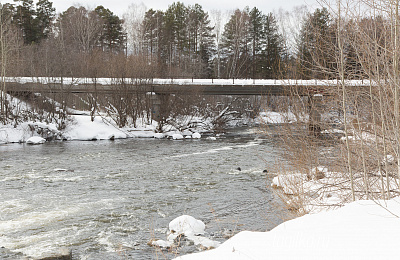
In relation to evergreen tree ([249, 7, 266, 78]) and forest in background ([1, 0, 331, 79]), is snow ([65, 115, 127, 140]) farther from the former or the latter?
evergreen tree ([249, 7, 266, 78])

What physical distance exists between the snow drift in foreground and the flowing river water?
11.7 ft

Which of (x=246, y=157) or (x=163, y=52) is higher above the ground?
(x=163, y=52)

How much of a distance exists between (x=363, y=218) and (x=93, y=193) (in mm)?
10587

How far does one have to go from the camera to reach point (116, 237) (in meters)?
9.74

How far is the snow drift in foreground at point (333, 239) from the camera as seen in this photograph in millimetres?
4230

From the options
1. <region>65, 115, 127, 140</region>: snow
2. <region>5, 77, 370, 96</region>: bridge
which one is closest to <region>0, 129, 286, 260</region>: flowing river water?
<region>65, 115, 127, 140</region>: snow

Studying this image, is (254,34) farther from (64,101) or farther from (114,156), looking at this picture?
(114,156)

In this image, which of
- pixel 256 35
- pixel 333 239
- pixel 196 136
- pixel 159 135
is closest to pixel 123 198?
pixel 333 239

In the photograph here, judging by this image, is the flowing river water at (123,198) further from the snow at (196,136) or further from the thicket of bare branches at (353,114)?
the snow at (196,136)

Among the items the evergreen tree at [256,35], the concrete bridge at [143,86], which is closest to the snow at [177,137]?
the concrete bridge at [143,86]

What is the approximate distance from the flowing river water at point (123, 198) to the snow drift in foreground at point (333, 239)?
11.7 ft

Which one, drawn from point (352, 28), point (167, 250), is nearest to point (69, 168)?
point (167, 250)

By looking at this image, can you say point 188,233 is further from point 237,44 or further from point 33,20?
point 33,20

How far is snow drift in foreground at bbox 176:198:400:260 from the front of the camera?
423cm
